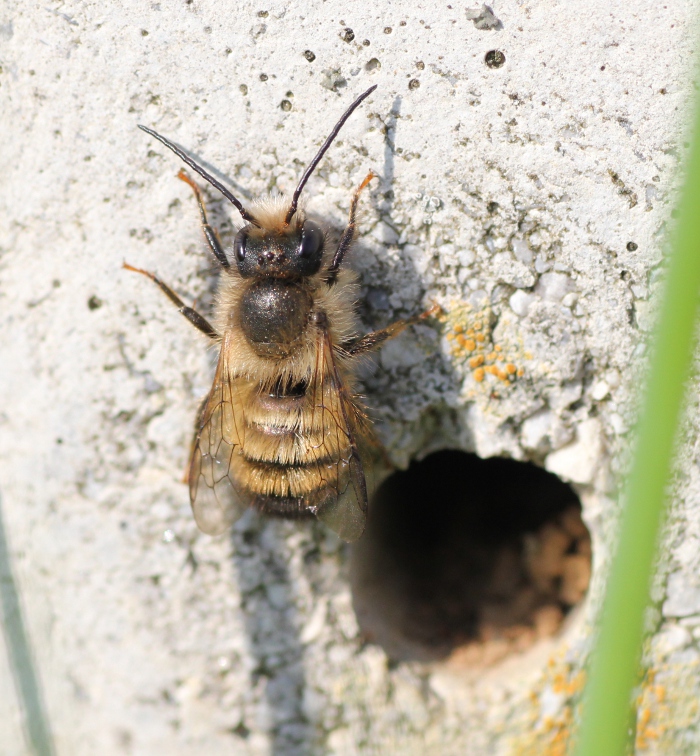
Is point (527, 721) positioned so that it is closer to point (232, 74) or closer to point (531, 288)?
point (531, 288)

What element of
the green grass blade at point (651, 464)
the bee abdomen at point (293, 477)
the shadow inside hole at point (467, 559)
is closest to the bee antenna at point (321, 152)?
the bee abdomen at point (293, 477)

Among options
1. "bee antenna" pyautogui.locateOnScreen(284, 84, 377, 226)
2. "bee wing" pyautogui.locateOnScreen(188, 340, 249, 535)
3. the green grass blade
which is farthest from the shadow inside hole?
the green grass blade

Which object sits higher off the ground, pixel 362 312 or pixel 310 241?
pixel 310 241

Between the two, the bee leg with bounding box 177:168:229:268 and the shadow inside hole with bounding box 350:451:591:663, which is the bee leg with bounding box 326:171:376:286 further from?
the shadow inside hole with bounding box 350:451:591:663

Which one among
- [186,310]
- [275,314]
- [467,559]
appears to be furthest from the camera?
[467,559]

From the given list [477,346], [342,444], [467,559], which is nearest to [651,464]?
[342,444]

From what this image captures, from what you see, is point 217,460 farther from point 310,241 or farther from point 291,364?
point 310,241
